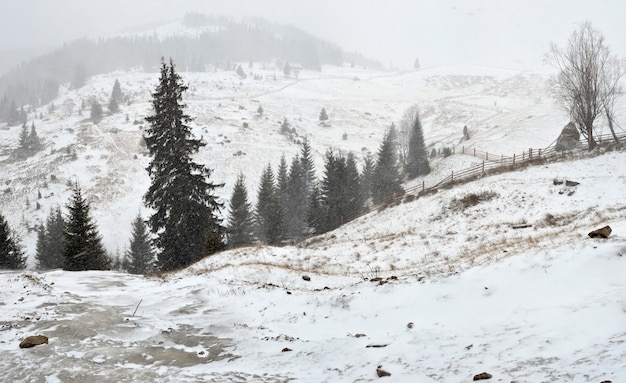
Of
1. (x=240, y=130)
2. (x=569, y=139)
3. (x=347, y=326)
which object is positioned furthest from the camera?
(x=240, y=130)

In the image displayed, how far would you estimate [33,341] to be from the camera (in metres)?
6.98

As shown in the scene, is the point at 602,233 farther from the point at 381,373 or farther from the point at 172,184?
the point at 172,184

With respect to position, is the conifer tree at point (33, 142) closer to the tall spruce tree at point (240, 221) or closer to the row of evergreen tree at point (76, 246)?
the row of evergreen tree at point (76, 246)

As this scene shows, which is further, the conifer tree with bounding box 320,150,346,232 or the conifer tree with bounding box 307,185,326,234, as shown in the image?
the conifer tree with bounding box 320,150,346,232

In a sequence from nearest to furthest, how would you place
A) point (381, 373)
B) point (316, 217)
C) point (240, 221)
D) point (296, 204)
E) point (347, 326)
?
point (381, 373) → point (347, 326) → point (316, 217) → point (240, 221) → point (296, 204)

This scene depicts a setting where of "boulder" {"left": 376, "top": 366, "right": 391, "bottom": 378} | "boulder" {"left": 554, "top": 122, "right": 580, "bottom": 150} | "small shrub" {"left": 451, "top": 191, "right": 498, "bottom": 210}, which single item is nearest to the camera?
"boulder" {"left": 376, "top": 366, "right": 391, "bottom": 378}

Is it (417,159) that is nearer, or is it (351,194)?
(351,194)

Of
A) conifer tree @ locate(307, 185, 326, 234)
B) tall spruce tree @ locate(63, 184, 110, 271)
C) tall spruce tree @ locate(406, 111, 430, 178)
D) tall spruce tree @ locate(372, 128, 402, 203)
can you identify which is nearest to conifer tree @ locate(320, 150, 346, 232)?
conifer tree @ locate(307, 185, 326, 234)

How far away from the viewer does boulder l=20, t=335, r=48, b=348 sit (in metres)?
6.87

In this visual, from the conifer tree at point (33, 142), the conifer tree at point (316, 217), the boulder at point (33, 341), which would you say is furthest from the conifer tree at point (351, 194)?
the conifer tree at point (33, 142)

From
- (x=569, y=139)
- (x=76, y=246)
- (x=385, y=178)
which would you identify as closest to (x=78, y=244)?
(x=76, y=246)

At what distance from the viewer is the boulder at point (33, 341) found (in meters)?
6.87

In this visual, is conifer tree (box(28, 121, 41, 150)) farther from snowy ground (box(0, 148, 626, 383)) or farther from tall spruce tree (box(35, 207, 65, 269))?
snowy ground (box(0, 148, 626, 383))

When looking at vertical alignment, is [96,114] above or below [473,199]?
above
